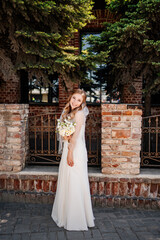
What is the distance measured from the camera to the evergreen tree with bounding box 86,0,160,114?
171 inches

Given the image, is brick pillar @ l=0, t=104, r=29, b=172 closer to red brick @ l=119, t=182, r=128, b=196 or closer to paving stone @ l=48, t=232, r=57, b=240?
paving stone @ l=48, t=232, r=57, b=240

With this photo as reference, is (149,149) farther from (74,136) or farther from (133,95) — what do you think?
(133,95)

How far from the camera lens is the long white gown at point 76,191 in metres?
2.64

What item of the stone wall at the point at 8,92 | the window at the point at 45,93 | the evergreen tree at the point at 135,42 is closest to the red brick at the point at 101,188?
the evergreen tree at the point at 135,42

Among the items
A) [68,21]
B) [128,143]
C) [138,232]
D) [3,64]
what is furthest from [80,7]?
[138,232]

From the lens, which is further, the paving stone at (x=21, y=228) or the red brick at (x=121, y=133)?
the red brick at (x=121, y=133)

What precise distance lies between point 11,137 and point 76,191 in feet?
4.90

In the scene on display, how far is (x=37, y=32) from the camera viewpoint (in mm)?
3637

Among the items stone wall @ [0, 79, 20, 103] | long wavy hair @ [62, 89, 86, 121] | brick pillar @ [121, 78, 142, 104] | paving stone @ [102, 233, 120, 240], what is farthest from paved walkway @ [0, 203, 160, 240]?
stone wall @ [0, 79, 20, 103]

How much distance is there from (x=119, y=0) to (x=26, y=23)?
2.50 m

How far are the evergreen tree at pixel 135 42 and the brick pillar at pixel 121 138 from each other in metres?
1.64

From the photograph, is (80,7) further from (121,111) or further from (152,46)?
(121,111)

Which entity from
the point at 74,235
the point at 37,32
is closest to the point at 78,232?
the point at 74,235

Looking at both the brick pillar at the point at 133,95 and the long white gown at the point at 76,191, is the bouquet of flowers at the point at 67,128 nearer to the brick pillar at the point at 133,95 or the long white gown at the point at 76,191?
the long white gown at the point at 76,191
